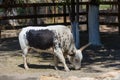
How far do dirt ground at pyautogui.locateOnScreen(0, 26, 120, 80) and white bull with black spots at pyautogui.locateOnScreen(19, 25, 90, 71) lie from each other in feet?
1.21

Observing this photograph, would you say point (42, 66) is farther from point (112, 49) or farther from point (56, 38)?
point (112, 49)

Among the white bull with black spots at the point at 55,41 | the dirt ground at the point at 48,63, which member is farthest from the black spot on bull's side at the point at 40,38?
the dirt ground at the point at 48,63

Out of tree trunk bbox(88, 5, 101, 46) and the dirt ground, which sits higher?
tree trunk bbox(88, 5, 101, 46)

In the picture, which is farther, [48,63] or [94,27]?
[94,27]

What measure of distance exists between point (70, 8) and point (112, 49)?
249cm

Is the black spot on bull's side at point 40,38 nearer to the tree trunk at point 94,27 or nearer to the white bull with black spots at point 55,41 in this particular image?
the white bull with black spots at point 55,41

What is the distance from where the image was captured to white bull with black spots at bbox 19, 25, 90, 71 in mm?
11312

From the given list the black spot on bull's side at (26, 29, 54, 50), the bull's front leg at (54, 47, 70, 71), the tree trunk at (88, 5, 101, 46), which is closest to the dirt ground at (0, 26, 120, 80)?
the bull's front leg at (54, 47, 70, 71)

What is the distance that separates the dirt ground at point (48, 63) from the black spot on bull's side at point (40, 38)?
68 centimetres

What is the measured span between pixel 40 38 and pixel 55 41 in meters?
0.42

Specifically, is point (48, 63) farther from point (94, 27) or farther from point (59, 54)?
point (94, 27)

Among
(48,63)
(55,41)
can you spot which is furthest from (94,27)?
(55,41)

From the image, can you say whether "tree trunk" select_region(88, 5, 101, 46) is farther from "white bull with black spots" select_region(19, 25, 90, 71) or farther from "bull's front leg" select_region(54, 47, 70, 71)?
"bull's front leg" select_region(54, 47, 70, 71)

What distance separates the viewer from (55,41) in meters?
11.3
